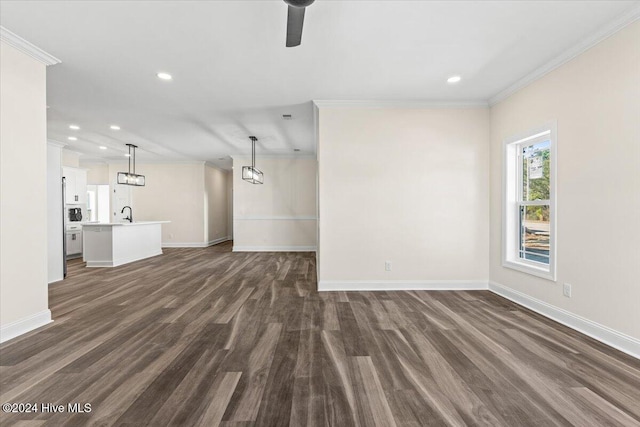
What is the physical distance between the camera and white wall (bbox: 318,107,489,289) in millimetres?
4184

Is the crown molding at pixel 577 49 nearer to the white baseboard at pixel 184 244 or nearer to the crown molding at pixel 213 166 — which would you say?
the crown molding at pixel 213 166

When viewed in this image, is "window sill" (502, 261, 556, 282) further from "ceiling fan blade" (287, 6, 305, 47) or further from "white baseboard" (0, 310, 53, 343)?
"white baseboard" (0, 310, 53, 343)

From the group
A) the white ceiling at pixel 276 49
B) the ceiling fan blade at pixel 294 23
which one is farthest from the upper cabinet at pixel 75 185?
the ceiling fan blade at pixel 294 23

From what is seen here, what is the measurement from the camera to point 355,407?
1.66 m

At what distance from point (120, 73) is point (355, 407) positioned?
413cm

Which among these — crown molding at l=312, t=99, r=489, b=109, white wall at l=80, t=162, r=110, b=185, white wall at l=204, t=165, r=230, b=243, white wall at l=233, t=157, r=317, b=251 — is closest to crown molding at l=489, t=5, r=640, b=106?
crown molding at l=312, t=99, r=489, b=109

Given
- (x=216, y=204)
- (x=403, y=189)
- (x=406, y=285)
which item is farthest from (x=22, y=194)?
(x=216, y=204)

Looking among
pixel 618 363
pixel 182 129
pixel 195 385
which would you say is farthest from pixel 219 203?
pixel 618 363

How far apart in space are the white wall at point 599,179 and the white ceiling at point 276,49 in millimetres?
347

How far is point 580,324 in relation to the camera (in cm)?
273

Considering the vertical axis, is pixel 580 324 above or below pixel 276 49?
below

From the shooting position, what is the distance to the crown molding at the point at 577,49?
230 cm

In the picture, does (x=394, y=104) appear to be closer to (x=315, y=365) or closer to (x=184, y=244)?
(x=315, y=365)

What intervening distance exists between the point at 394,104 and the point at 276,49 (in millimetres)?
2050
